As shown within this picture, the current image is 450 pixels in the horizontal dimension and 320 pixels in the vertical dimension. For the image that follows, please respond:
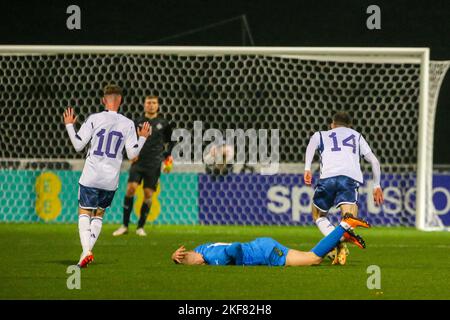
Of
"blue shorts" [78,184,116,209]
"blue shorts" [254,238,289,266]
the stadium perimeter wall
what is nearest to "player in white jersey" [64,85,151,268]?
"blue shorts" [78,184,116,209]

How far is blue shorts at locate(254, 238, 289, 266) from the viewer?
358 inches

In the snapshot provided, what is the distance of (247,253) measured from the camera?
9.25 meters

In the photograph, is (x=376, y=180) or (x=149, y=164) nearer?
(x=376, y=180)

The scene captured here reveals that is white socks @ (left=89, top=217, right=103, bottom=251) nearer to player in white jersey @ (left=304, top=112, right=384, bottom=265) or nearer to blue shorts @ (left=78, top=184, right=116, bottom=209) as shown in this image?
blue shorts @ (left=78, top=184, right=116, bottom=209)

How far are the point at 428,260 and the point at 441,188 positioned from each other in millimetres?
5834

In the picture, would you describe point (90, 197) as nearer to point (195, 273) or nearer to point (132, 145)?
point (132, 145)

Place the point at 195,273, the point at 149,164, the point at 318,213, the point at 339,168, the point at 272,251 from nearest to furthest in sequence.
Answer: the point at 195,273, the point at 272,251, the point at 339,168, the point at 318,213, the point at 149,164

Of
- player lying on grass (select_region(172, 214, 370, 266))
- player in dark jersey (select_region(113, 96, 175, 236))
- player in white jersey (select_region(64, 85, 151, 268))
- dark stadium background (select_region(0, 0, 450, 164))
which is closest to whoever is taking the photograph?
player lying on grass (select_region(172, 214, 370, 266))

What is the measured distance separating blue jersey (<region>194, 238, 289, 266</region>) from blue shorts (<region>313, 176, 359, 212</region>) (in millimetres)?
1273

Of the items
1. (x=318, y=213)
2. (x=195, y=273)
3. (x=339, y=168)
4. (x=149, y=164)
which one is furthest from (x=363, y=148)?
(x=149, y=164)
